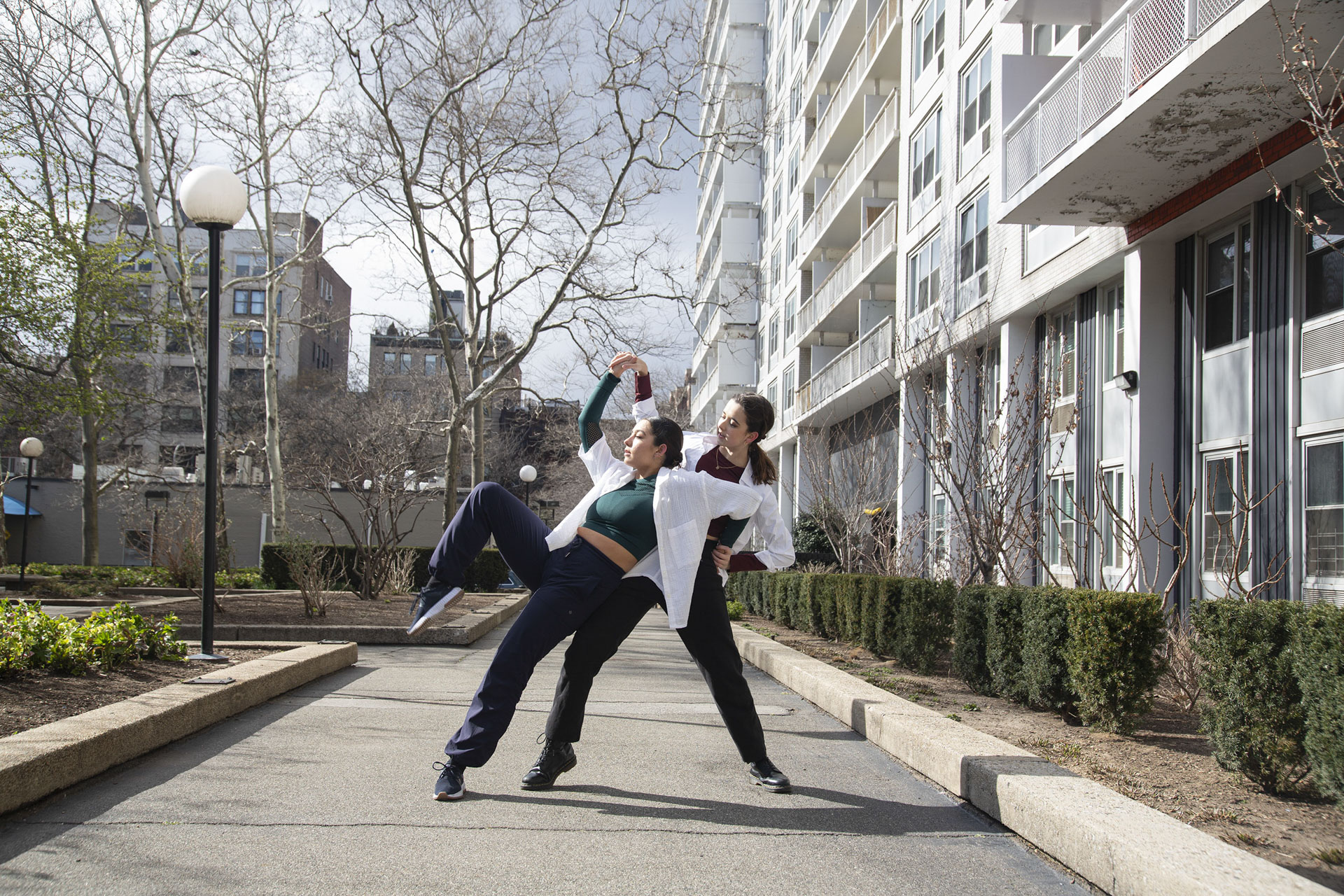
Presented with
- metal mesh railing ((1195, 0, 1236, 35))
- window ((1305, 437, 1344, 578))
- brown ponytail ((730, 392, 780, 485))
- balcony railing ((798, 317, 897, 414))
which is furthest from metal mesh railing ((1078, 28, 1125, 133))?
balcony railing ((798, 317, 897, 414))

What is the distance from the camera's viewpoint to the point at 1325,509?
11.5 metres

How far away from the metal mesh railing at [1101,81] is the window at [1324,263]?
2.42 m

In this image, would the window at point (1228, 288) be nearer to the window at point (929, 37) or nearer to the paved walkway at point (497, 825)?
the paved walkway at point (497, 825)

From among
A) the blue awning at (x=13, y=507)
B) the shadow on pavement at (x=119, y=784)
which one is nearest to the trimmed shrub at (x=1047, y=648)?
the shadow on pavement at (x=119, y=784)

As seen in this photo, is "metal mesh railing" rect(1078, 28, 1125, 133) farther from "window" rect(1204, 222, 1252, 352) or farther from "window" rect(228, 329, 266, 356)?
"window" rect(228, 329, 266, 356)

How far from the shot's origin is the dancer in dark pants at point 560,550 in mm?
4688

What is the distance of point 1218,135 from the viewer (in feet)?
38.8

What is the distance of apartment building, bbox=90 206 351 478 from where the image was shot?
49.2 m

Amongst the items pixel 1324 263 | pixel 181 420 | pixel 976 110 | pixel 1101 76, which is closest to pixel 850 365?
pixel 976 110

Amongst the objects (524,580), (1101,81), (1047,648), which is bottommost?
(1047,648)

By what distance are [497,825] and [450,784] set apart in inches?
16.3

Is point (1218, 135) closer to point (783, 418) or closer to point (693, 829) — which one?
point (693, 829)

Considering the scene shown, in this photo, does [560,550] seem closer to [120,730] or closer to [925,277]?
[120,730]

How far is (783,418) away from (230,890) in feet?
130
